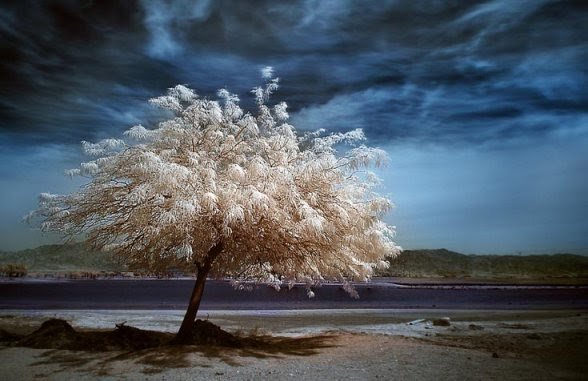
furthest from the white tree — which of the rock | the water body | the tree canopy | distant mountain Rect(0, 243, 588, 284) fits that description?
Result: distant mountain Rect(0, 243, 588, 284)

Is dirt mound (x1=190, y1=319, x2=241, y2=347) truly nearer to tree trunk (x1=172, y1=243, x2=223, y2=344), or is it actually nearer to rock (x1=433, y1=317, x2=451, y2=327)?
tree trunk (x1=172, y1=243, x2=223, y2=344)

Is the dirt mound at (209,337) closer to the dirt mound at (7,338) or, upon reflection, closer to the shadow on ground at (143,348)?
the shadow on ground at (143,348)

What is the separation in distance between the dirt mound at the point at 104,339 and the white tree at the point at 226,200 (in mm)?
695

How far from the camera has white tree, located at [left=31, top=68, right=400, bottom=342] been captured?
1167 centimetres

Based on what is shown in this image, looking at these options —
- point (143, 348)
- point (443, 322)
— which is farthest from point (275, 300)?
point (143, 348)

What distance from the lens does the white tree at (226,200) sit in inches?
460

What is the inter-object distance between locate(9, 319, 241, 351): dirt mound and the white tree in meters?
0.70

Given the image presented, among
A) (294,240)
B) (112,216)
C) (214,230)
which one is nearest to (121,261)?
(112,216)

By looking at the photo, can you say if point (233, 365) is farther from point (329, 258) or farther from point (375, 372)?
point (329, 258)

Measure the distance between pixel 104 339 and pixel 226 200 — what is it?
19.8 ft

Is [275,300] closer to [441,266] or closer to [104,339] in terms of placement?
[104,339]

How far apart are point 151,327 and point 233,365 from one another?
A: 10.7 metres

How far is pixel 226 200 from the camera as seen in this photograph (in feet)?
38.1

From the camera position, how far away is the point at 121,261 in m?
15.9
